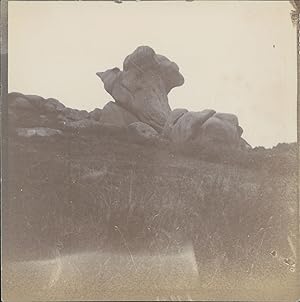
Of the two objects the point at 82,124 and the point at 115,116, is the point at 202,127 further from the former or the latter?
the point at 82,124

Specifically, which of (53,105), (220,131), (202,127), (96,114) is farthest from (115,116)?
(220,131)

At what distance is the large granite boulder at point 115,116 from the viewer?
2.65 m

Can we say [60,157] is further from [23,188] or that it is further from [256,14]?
[256,14]

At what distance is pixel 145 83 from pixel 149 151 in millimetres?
382

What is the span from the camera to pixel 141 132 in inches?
105

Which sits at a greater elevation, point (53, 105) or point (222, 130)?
point (53, 105)

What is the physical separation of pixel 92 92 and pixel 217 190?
0.88 meters

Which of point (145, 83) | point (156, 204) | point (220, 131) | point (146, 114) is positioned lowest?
point (156, 204)

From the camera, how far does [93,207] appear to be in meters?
2.61

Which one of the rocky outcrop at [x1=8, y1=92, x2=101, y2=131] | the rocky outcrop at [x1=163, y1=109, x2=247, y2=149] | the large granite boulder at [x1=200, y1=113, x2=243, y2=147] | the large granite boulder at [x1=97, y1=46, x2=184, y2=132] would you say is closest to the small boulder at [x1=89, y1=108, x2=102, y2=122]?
the rocky outcrop at [x1=8, y1=92, x2=101, y2=131]

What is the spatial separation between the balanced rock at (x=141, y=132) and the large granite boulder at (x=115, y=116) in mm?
35

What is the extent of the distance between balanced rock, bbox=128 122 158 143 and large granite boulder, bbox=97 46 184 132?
3cm

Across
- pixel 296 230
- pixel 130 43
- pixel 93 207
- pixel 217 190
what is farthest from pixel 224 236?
pixel 130 43

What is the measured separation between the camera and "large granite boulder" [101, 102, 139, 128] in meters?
2.65
